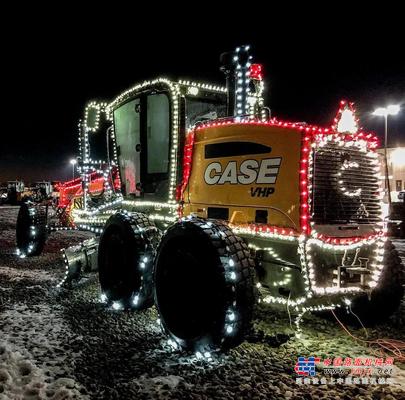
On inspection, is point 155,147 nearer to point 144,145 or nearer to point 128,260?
point 144,145

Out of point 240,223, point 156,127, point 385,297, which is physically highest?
point 156,127

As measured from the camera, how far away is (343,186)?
4.15 m

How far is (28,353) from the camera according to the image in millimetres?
3834

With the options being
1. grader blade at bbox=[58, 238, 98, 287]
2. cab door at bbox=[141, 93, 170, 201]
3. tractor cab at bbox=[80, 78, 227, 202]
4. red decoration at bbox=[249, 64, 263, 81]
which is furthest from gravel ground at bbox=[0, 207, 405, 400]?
red decoration at bbox=[249, 64, 263, 81]

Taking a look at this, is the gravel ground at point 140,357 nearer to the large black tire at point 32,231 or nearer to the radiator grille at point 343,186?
the radiator grille at point 343,186

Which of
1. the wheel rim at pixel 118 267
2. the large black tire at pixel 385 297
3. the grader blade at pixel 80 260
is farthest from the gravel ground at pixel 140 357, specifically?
the grader blade at pixel 80 260

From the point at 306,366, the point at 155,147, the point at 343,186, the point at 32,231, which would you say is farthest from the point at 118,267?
the point at 32,231

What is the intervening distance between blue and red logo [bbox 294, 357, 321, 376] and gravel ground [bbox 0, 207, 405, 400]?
0.23 feet

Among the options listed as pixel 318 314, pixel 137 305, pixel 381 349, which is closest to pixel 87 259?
pixel 137 305

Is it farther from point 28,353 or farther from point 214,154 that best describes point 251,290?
point 28,353

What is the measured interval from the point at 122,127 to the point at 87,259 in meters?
2.17

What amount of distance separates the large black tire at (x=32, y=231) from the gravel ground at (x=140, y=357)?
360 cm

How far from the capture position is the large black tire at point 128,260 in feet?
15.8

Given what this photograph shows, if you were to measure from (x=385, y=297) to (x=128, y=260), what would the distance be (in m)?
3.14
